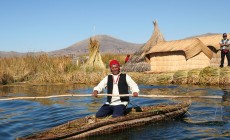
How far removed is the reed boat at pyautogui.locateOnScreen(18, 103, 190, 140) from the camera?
699 centimetres

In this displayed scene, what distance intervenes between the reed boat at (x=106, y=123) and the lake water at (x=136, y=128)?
140mm

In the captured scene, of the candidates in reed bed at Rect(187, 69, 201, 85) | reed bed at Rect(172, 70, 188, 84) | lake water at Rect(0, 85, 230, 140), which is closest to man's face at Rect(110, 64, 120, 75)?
lake water at Rect(0, 85, 230, 140)

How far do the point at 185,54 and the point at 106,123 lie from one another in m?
12.9

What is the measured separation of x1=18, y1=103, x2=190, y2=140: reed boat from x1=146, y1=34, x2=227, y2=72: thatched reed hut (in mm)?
10911

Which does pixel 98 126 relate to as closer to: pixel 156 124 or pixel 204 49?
pixel 156 124

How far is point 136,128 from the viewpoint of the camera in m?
8.18

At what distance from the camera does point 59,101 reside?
1416cm

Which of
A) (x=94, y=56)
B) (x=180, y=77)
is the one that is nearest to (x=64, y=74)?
(x=94, y=56)

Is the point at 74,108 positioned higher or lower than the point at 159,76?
lower

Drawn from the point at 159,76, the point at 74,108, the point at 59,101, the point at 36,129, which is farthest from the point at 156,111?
the point at 159,76

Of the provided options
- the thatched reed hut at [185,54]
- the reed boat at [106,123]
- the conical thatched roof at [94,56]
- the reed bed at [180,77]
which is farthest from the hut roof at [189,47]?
the reed boat at [106,123]

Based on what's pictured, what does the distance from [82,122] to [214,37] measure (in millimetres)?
15706

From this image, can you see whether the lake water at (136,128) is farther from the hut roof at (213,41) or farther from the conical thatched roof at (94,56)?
the conical thatched roof at (94,56)

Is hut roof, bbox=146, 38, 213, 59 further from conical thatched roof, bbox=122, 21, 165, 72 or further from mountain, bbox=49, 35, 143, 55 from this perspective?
mountain, bbox=49, 35, 143, 55
